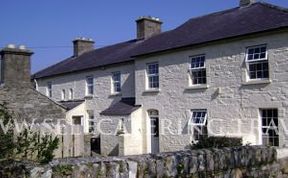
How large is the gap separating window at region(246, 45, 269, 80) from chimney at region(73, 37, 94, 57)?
21.2 m

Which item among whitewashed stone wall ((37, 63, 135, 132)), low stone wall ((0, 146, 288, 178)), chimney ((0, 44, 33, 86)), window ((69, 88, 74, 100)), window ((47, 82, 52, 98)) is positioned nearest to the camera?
low stone wall ((0, 146, 288, 178))

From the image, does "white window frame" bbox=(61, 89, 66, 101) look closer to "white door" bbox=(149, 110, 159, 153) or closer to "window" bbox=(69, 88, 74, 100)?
"window" bbox=(69, 88, 74, 100)

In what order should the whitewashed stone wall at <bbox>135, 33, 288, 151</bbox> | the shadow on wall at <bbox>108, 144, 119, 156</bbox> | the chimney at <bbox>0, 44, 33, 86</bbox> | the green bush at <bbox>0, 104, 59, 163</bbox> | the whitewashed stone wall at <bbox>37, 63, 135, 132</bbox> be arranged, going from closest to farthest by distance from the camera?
the green bush at <bbox>0, 104, 59, 163</bbox>, the whitewashed stone wall at <bbox>135, 33, 288, 151</bbox>, the chimney at <bbox>0, 44, 33, 86</bbox>, the shadow on wall at <bbox>108, 144, 119, 156</bbox>, the whitewashed stone wall at <bbox>37, 63, 135, 132</bbox>

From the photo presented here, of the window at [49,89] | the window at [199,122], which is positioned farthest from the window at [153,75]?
the window at [49,89]

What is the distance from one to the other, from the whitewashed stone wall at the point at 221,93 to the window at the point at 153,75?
0.31m

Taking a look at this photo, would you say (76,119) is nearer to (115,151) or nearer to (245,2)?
(115,151)

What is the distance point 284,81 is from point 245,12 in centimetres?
546

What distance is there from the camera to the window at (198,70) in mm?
17203

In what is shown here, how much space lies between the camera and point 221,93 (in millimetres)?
16172

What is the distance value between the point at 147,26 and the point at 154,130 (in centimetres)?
866

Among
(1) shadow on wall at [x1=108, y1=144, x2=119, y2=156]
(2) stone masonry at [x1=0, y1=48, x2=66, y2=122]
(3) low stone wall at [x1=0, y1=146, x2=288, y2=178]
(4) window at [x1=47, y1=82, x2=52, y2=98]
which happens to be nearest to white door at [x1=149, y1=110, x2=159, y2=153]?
(1) shadow on wall at [x1=108, y1=144, x2=119, y2=156]

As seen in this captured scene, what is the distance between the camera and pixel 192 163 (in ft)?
17.6

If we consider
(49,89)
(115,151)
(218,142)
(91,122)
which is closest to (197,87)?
(218,142)

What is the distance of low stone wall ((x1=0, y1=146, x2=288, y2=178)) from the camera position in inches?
154
